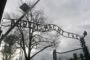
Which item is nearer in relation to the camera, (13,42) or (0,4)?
(0,4)

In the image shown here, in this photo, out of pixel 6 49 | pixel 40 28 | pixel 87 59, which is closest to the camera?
pixel 40 28

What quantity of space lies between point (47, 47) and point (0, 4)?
65.4 ft

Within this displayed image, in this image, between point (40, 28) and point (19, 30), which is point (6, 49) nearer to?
point (19, 30)

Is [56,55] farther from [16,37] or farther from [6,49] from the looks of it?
[6,49]

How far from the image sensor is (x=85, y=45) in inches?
588

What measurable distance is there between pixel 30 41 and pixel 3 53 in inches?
622

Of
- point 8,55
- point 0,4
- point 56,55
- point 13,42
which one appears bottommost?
point 8,55

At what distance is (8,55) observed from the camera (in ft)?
112

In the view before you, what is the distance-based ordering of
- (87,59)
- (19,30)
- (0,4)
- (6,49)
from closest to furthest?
(0,4) < (87,59) < (19,30) < (6,49)

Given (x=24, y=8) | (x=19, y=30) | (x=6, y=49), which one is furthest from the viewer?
(x=6, y=49)

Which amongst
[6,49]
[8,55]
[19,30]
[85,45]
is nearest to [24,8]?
[85,45]

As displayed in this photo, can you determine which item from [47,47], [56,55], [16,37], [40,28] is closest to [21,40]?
[16,37]

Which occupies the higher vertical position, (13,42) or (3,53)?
(13,42)

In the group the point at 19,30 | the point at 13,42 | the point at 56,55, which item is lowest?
the point at 56,55
